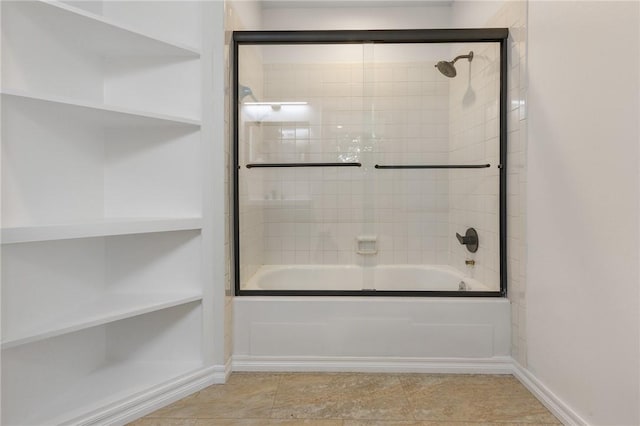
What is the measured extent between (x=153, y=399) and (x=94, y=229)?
2.51 ft

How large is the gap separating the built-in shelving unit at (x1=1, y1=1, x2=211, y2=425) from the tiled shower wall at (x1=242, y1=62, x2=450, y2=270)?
452 millimetres

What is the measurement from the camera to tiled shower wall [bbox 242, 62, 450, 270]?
2.16 meters

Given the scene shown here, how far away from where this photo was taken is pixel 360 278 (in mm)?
2160

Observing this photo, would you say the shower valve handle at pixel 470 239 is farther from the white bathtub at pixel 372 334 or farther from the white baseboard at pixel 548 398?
the white baseboard at pixel 548 398

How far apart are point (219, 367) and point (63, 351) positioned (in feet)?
2.19

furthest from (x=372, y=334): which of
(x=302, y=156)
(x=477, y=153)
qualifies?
(x=477, y=153)

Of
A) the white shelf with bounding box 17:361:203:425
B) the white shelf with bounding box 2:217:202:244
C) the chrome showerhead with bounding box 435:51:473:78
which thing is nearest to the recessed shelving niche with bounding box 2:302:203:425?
the white shelf with bounding box 17:361:203:425

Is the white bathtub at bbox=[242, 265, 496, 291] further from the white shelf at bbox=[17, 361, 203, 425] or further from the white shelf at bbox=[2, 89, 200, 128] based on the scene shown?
the white shelf at bbox=[2, 89, 200, 128]

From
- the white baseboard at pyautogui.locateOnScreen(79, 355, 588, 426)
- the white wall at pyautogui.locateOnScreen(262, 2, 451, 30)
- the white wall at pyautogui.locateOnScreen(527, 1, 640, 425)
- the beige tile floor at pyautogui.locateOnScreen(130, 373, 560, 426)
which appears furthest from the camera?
the white wall at pyautogui.locateOnScreen(262, 2, 451, 30)

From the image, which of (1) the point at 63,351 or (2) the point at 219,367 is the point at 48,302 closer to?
(1) the point at 63,351

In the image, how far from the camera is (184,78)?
1.87m

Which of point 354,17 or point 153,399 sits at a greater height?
point 354,17

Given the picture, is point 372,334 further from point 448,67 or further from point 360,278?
point 448,67

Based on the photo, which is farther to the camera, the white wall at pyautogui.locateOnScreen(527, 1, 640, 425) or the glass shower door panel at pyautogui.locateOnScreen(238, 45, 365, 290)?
the glass shower door panel at pyautogui.locateOnScreen(238, 45, 365, 290)
